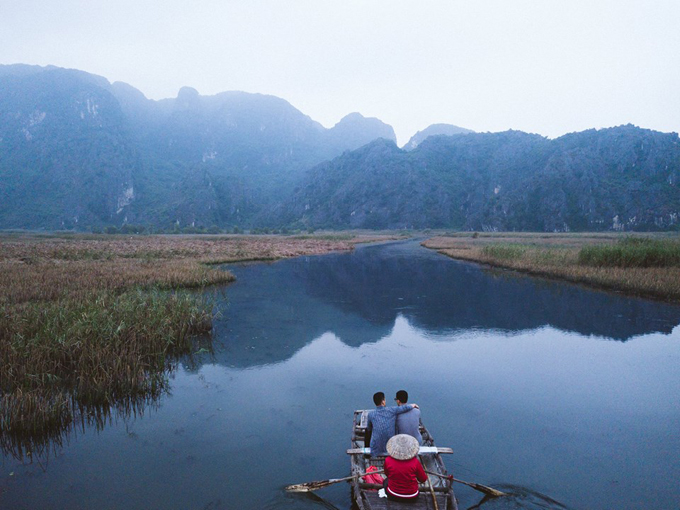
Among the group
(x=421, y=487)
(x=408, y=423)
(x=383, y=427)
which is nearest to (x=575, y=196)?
(x=408, y=423)

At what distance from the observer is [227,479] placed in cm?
750


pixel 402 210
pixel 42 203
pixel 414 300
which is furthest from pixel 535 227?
pixel 42 203

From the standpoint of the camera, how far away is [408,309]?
2358 centimetres

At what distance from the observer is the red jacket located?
5480 mm

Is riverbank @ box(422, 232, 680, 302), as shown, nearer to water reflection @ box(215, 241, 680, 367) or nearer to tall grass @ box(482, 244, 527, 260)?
tall grass @ box(482, 244, 527, 260)

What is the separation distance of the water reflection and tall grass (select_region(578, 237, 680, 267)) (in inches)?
246

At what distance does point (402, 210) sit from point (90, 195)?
164036mm

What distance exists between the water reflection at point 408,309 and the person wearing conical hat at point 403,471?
9.71 metres

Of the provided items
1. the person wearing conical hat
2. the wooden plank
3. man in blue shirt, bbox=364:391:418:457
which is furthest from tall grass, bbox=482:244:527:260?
the person wearing conical hat

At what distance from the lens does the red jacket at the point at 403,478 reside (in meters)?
5.48

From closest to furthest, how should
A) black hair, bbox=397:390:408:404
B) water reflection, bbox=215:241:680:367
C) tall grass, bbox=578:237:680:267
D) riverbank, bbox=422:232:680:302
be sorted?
black hair, bbox=397:390:408:404, water reflection, bbox=215:241:680:367, riverbank, bbox=422:232:680:302, tall grass, bbox=578:237:680:267

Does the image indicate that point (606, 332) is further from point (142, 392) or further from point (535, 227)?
point (535, 227)

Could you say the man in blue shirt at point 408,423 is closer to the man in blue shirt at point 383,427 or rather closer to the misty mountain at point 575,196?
the man in blue shirt at point 383,427

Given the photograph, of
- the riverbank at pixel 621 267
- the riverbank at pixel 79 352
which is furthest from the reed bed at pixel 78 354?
the riverbank at pixel 621 267
